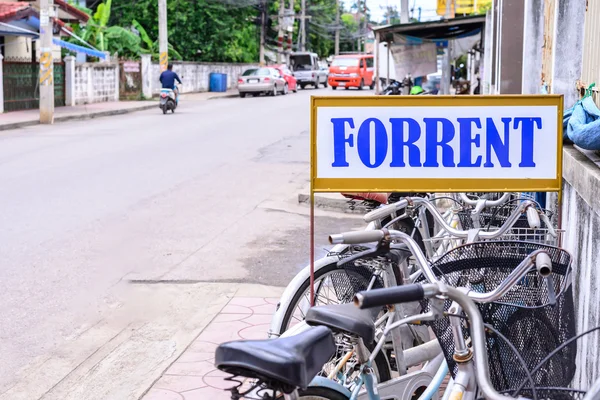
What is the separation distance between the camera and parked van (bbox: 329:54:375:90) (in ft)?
158

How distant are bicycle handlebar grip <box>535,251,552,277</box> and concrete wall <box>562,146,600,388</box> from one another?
1184 mm

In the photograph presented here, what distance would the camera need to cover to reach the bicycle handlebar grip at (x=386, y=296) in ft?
7.42

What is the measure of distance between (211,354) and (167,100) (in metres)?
23.2

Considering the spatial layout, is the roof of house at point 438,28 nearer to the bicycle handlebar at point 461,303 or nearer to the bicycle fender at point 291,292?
the bicycle fender at point 291,292

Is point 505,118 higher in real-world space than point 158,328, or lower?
higher

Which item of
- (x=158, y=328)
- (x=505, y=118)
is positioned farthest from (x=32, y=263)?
(x=505, y=118)

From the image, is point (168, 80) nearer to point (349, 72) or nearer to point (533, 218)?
point (349, 72)

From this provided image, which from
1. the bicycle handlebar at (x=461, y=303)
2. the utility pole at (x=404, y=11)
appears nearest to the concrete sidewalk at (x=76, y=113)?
the utility pole at (x=404, y=11)

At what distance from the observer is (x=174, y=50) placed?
146 ft

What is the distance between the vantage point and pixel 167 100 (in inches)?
1108

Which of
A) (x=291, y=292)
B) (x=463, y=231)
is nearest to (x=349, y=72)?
(x=291, y=292)

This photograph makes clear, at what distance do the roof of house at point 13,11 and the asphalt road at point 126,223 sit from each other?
8738 millimetres

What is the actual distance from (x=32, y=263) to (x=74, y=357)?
249cm

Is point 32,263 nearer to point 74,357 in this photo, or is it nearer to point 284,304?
point 74,357
